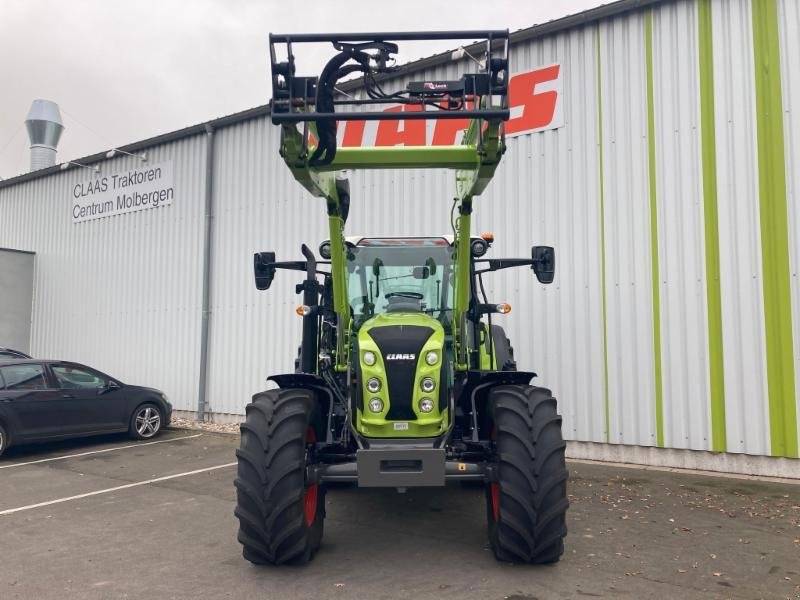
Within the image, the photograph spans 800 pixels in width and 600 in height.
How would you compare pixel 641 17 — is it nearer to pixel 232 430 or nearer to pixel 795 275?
pixel 795 275

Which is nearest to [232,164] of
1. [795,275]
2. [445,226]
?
[445,226]

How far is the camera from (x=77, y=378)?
34.5 feet

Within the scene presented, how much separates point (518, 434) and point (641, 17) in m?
7.24

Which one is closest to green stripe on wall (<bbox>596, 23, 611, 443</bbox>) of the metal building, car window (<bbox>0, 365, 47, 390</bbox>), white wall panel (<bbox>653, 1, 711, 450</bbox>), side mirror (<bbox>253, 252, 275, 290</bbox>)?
the metal building

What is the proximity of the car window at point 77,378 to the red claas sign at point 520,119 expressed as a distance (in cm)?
619

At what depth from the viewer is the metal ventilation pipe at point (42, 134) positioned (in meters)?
22.9

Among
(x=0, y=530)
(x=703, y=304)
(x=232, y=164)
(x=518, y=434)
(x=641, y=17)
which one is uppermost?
(x=641, y=17)

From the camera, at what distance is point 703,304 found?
8484 millimetres

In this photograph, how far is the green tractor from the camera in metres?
4.46

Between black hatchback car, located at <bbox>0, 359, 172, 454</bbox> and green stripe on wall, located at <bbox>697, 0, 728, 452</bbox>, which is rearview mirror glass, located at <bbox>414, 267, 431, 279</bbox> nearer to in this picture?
green stripe on wall, located at <bbox>697, 0, 728, 452</bbox>

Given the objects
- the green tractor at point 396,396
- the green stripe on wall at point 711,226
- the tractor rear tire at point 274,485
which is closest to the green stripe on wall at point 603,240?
the green stripe on wall at point 711,226

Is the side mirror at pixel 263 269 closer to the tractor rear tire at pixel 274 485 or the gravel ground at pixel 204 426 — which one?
the tractor rear tire at pixel 274 485

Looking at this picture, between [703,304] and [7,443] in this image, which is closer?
[703,304]

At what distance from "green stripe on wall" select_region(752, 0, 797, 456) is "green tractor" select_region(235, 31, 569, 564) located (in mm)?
4014
